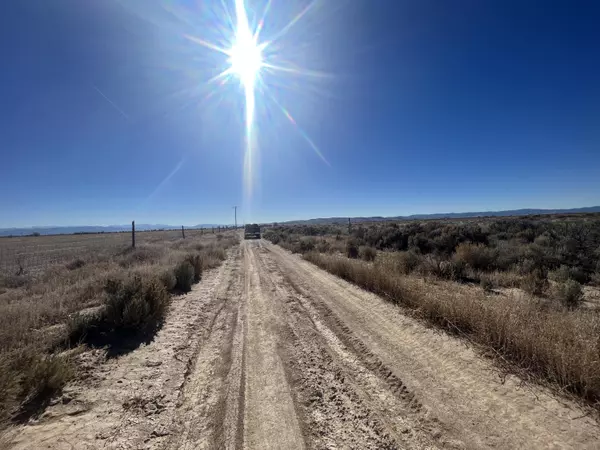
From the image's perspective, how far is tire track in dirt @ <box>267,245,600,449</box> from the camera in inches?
111

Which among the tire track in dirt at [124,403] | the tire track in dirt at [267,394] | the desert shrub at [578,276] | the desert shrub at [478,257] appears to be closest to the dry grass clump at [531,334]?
the tire track in dirt at [267,394]

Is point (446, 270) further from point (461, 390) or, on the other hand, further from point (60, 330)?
point (60, 330)

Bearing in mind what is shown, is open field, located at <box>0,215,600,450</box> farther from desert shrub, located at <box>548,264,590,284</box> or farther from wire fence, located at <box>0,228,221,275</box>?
wire fence, located at <box>0,228,221,275</box>

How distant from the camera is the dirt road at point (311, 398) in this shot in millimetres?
2914

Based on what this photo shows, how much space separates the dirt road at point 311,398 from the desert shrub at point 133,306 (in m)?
0.59

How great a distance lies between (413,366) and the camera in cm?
432

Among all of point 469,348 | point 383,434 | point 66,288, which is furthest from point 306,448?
point 66,288

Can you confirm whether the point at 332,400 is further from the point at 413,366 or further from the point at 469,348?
the point at 469,348

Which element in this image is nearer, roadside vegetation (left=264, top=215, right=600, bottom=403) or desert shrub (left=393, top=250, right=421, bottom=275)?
roadside vegetation (left=264, top=215, right=600, bottom=403)

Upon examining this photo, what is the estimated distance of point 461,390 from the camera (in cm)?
364

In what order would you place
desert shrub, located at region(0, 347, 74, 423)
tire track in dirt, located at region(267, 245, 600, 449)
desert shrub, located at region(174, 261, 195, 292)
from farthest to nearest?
desert shrub, located at region(174, 261, 195, 292) < desert shrub, located at region(0, 347, 74, 423) < tire track in dirt, located at region(267, 245, 600, 449)

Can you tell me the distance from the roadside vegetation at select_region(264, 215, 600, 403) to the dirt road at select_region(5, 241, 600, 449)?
48 cm

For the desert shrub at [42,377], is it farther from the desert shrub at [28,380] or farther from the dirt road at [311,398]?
the dirt road at [311,398]

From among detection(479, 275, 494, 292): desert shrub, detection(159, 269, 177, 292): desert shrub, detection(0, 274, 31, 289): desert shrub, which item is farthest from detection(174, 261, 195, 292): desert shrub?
detection(479, 275, 494, 292): desert shrub
